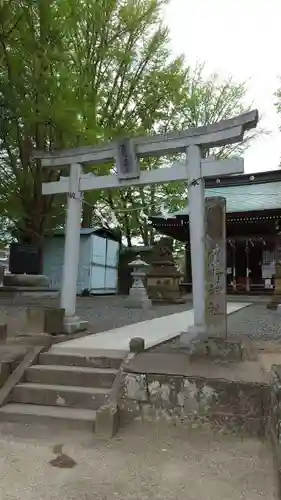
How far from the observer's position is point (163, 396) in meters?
4.05

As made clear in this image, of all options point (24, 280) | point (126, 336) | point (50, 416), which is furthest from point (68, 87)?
point (50, 416)

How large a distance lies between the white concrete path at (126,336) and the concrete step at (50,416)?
0.98 metres

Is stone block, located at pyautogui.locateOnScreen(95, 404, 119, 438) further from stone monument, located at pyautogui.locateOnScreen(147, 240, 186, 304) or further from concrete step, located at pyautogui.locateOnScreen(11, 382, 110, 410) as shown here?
stone monument, located at pyautogui.locateOnScreen(147, 240, 186, 304)

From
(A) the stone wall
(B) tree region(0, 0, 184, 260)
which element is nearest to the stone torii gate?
(A) the stone wall

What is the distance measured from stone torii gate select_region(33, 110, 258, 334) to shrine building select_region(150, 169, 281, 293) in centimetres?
976

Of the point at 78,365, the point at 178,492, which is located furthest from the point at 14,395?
the point at 178,492

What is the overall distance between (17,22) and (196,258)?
839 cm

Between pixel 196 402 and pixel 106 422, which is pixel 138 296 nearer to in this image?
pixel 196 402

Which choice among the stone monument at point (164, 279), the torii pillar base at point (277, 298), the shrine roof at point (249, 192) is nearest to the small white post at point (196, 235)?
the torii pillar base at point (277, 298)

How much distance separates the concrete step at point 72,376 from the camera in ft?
14.5

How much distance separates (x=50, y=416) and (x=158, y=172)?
3.87 metres

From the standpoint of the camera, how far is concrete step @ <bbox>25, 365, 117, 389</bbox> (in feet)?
14.5

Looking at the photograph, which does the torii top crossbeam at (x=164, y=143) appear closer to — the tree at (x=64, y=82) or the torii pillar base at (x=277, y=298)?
the tree at (x=64, y=82)

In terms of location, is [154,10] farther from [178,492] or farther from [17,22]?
[178,492]
